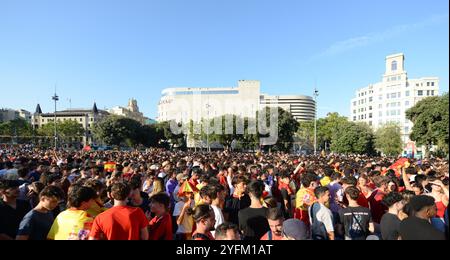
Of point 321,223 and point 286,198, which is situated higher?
point 321,223

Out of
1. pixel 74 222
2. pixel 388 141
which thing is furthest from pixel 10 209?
pixel 388 141

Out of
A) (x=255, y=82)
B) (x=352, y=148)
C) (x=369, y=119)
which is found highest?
(x=255, y=82)

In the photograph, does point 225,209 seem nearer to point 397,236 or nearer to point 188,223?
point 188,223

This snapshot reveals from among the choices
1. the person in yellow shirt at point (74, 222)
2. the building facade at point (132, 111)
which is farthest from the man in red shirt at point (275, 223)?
the building facade at point (132, 111)

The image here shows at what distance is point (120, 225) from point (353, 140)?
164 ft

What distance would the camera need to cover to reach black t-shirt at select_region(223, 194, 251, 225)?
5.87 m

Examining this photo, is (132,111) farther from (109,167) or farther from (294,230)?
(294,230)

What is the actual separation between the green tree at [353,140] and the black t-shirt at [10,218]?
4949 cm

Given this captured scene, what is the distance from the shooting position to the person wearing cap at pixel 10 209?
4229 mm

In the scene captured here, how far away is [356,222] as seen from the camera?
15.5 ft

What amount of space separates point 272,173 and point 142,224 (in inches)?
290

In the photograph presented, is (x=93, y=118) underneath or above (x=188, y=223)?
above

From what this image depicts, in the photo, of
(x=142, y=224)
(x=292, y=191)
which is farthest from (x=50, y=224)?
(x=292, y=191)
